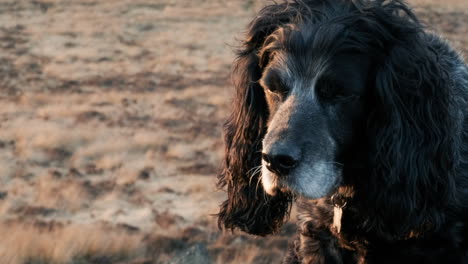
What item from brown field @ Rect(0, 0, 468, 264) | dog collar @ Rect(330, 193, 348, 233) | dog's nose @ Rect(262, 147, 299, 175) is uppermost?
dog's nose @ Rect(262, 147, 299, 175)

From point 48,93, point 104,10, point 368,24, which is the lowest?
point 104,10

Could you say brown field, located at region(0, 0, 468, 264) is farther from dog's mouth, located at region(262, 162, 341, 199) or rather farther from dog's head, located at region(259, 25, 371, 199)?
dog's mouth, located at region(262, 162, 341, 199)

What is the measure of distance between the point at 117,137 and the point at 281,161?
8.19 m

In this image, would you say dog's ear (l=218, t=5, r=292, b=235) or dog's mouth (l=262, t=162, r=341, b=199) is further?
dog's ear (l=218, t=5, r=292, b=235)

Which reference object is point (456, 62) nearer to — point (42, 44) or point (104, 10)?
point (42, 44)

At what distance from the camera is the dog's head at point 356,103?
3.30 m

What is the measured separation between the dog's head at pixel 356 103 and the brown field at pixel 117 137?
0.70 meters

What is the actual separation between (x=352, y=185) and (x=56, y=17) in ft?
69.7

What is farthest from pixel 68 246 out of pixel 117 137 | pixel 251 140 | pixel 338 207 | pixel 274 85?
pixel 117 137

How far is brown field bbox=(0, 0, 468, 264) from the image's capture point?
20.3ft

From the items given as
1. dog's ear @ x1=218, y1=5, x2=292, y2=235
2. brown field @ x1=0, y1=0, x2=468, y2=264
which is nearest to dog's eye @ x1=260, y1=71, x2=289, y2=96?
dog's ear @ x1=218, y1=5, x2=292, y2=235

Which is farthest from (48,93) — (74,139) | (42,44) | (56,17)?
(56,17)

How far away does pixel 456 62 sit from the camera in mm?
4039

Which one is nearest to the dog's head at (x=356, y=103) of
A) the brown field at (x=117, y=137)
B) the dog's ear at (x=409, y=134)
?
the dog's ear at (x=409, y=134)
